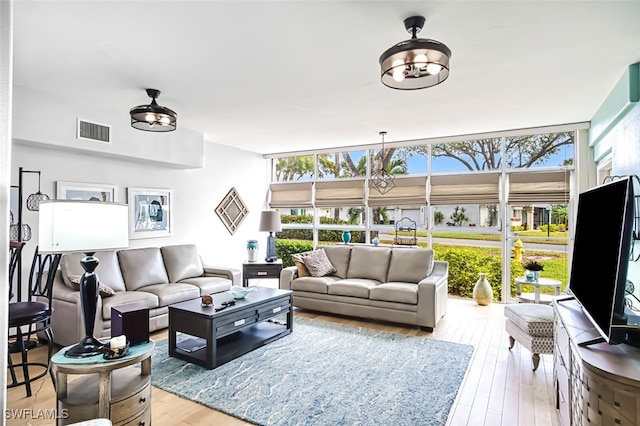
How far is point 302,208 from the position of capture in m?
7.48

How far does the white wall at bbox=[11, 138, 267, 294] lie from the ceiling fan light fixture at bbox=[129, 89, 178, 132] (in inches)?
52.8

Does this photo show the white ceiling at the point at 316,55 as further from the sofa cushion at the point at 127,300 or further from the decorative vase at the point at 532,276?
the sofa cushion at the point at 127,300

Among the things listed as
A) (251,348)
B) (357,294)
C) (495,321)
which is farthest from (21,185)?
(495,321)

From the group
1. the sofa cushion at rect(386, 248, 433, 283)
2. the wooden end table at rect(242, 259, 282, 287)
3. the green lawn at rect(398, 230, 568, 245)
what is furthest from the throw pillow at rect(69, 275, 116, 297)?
the green lawn at rect(398, 230, 568, 245)

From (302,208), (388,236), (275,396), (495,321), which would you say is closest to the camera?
(275,396)

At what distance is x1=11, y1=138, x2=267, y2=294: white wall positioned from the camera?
13.5 feet

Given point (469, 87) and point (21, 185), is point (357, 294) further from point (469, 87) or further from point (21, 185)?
point (21, 185)

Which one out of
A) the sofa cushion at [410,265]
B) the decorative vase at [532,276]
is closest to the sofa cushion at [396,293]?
the sofa cushion at [410,265]

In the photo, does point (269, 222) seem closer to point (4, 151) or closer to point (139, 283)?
point (139, 283)

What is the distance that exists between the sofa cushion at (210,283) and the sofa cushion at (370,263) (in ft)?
5.73

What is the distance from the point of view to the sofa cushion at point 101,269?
4016 millimetres

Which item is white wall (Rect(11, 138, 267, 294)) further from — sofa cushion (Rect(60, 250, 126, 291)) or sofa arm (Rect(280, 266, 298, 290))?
sofa arm (Rect(280, 266, 298, 290))

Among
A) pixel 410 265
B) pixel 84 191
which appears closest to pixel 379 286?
pixel 410 265

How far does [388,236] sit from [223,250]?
297 centimetres
